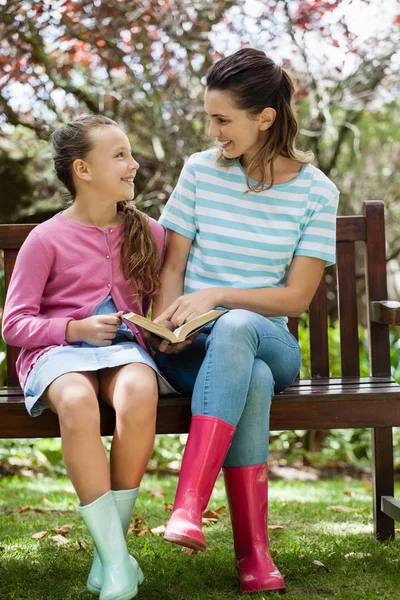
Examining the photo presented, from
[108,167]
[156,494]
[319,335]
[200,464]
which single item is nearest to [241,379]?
[200,464]

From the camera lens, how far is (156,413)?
8.02 ft

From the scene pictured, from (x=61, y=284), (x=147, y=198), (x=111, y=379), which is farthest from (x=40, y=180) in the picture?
(x=111, y=379)

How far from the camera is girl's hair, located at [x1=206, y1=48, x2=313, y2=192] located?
8.86 ft

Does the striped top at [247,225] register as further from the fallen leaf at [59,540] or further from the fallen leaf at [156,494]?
the fallen leaf at [156,494]

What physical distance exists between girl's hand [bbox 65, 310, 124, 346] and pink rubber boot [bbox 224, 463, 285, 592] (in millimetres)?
526

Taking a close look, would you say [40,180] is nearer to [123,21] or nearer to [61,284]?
[123,21]

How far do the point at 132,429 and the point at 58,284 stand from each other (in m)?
0.61

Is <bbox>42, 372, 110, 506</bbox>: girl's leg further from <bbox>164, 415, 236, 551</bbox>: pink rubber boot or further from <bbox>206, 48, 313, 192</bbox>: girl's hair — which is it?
<bbox>206, 48, 313, 192</bbox>: girl's hair

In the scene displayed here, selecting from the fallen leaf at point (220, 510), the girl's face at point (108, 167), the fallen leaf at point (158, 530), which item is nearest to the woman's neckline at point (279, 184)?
the girl's face at point (108, 167)

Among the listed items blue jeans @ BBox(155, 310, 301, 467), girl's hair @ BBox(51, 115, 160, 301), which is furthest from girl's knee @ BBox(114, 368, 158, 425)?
girl's hair @ BBox(51, 115, 160, 301)

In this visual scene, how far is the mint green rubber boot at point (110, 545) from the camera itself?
2129 mm

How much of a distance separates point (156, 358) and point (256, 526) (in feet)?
2.09

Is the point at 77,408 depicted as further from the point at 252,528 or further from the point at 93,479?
the point at 252,528

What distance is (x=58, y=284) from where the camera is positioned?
268cm
